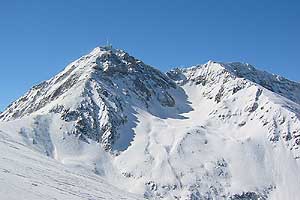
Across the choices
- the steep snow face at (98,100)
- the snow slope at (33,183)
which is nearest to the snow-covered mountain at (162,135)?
the steep snow face at (98,100)

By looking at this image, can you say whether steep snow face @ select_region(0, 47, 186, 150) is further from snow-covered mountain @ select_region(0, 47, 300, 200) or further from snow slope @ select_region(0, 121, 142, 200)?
snow slope @ select_region(0, 121, 142, 200)

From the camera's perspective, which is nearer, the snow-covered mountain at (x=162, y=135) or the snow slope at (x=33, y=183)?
the snow slope at (x=33, y=183)

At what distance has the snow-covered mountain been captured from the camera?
449 ft

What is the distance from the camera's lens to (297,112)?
556 feet

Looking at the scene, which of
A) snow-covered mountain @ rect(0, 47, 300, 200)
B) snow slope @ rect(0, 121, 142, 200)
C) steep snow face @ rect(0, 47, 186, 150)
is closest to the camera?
snow slope @ rect(0, 121, 142, 200)

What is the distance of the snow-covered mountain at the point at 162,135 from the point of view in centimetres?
13688

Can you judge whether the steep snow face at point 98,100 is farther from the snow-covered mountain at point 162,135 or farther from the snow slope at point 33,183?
the snow slope at point 33,183

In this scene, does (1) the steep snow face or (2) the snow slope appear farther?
(1) the steep snow face

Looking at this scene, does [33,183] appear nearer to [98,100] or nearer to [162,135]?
[162,135]

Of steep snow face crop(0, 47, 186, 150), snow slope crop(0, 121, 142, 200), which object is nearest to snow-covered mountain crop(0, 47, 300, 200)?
steep snow face crop(0, 47, 186, 150)

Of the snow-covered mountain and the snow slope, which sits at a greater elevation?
the snow-covered mountain

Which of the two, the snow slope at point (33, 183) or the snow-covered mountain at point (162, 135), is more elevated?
the snow-covered mountain at point (162, 135)

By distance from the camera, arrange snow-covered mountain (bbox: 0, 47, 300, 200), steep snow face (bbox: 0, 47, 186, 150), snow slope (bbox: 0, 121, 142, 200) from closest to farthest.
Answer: snow slope (bbox: 0, 121, 142, 200) < snow-covered mountain (bbox: 0, 47, 300, 200) < steep snow face (bbox: 0, 47, 186, 150)

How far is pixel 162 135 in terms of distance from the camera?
156750mm
